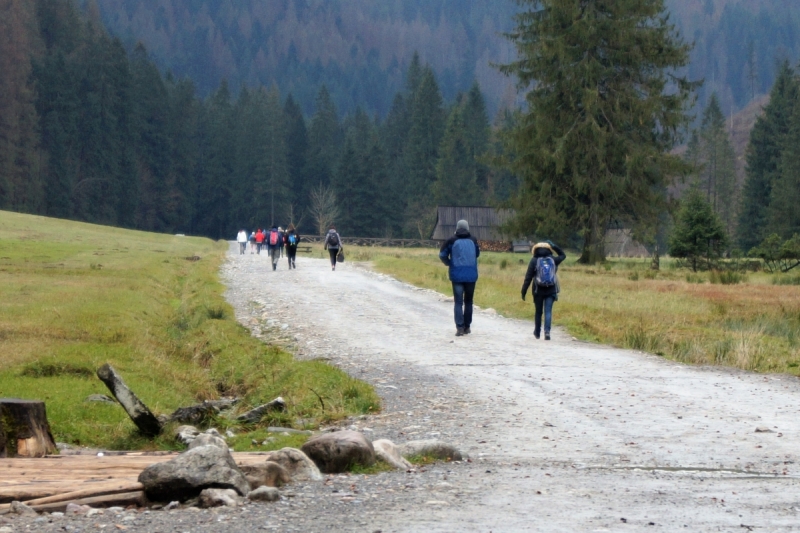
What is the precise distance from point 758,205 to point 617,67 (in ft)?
145

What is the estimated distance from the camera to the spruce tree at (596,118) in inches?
1897

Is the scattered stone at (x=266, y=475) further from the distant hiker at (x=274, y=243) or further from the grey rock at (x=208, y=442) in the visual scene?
the distant hiker at (x=274, y=243)

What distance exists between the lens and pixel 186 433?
11000 mm

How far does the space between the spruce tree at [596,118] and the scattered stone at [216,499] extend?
1644 inches

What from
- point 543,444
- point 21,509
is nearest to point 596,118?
point 543,444

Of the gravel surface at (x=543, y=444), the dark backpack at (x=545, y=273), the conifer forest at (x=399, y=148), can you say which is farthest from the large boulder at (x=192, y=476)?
the conifer forest at (x=399, y=148)

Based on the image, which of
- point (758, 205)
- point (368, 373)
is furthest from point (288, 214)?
point (368, 373)

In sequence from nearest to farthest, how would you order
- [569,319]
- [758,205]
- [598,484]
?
[598,484] → [569,319] → [758,205]

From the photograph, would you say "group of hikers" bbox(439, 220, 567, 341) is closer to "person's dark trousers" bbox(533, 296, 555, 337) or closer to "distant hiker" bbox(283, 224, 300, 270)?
"person's dark trousers" bbox(533, 296, 555, 337)

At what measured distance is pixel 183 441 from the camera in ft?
35.4

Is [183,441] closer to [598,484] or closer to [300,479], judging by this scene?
[300,479]

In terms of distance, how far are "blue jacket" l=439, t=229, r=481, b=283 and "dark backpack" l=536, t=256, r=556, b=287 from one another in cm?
117

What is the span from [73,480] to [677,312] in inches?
750

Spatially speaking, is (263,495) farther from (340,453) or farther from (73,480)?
(73,480)
